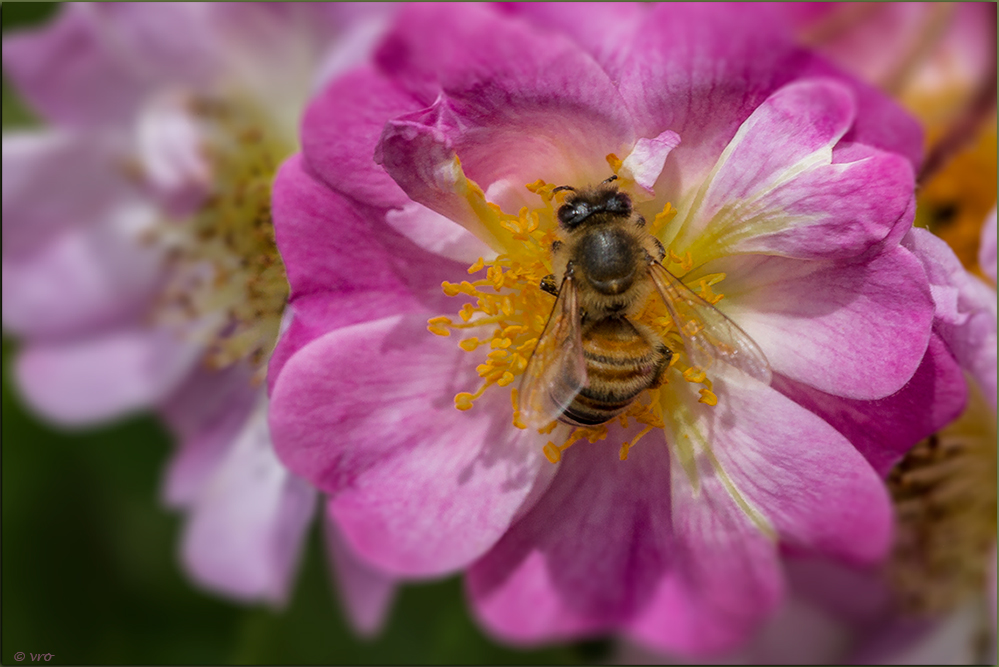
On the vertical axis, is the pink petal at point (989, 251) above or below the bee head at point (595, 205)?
below

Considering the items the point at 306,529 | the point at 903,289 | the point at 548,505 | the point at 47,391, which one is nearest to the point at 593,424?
the point at 548,505

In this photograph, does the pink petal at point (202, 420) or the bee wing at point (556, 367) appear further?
the pink petal at point (202, 420)

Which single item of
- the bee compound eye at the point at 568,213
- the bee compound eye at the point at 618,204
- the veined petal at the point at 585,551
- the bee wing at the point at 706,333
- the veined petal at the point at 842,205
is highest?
the veined petal at the point at 842,205

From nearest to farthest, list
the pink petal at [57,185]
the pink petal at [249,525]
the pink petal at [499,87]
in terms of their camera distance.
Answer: the pink petal at [499,87], the pink petal at [249,525], the pink petal at [57,185]

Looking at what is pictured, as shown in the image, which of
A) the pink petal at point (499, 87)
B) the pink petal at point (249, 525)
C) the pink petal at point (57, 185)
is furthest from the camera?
the pink petal at point (57, 185)

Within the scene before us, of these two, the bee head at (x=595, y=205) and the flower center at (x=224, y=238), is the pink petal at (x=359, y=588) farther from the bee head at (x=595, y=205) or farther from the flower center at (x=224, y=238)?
the bee head at (x=595, y=205)

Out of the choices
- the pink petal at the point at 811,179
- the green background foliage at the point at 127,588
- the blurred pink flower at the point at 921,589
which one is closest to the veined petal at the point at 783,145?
the pink petal at the point at 811,179

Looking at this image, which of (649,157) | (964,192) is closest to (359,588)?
(649,157)

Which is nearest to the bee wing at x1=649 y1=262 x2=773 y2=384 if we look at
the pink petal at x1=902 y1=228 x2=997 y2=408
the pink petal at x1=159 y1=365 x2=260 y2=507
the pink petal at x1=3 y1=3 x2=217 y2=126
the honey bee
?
the honey bee
